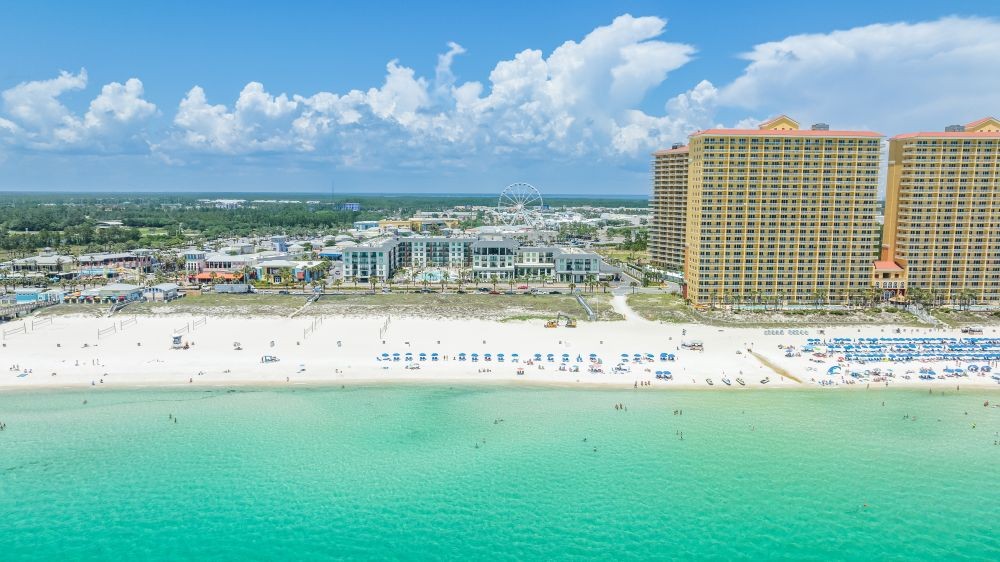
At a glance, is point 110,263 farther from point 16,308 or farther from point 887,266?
point 887,266

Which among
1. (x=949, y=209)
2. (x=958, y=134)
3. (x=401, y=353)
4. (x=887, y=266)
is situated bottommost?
(x=401, y=353)

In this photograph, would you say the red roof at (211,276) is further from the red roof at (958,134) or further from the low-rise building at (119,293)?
the red roof at (958,134)

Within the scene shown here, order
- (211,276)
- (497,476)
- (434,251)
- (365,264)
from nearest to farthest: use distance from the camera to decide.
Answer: (497,476) < (211,276) < (365,264) < (434,251)

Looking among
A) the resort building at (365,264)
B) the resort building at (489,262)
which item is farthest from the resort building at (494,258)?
the resort building at (365,264)

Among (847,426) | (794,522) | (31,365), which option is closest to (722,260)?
(847,426)

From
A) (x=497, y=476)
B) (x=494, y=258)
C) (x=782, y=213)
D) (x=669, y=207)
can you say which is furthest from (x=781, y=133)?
(x=497, y=476)

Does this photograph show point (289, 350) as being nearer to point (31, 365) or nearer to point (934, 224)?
point (31, 365)
